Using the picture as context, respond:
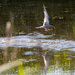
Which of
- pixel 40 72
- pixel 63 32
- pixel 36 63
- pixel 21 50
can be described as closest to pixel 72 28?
pixel 63 32

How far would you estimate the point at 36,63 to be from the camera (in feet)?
22.3

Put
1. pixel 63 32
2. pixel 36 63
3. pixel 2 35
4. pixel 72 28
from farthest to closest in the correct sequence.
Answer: pixel 72 28
pixel 63 32
pixel 2 35
pixel 36 63

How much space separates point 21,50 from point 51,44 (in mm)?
1269

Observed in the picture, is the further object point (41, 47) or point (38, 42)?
point (38, 42)

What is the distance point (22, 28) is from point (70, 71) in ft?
21.7

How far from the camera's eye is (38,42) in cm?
962

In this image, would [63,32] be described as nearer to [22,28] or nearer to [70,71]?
[22,28]

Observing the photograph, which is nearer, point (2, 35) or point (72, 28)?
point (2, 35)

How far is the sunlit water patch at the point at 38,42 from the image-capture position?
8805mm

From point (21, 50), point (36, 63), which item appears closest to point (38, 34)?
point (21, 50)

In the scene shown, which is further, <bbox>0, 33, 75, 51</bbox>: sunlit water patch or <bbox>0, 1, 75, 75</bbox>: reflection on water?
<bbox>0, 33, 75, 51</bbox>: sunlit water patch

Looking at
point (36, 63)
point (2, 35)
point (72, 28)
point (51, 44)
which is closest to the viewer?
point (36, 63)

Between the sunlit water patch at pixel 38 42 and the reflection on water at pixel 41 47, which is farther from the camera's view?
the sunlit water patch at pixel 38 42

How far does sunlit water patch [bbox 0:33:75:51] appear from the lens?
8.80 meters
